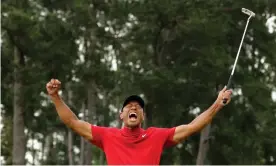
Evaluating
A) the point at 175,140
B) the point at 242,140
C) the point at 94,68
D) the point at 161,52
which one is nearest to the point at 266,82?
the point at 242,140

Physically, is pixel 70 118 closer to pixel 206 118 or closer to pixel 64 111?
pixel 64 111

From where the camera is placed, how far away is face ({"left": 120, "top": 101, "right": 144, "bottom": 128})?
211 inches

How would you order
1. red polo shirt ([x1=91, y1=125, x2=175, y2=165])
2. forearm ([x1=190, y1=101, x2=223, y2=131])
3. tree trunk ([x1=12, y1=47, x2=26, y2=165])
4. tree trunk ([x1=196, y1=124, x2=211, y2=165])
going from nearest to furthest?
red polo shirt ([x1=91, y1=125, x2=175, y2=165])
forearm ([x1=190, y1=101, x2=223, y2=131])
tree trunk ([x1=12, y1=47, x2=26, y2=165])
tree trunk ([x1=196, y1=124, x2=211, y2=165])

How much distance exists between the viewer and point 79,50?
33.4m

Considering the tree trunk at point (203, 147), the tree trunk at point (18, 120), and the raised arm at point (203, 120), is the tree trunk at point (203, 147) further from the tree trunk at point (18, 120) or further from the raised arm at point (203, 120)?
the raised arm at point (203, 120)

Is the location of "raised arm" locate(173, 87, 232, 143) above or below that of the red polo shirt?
above

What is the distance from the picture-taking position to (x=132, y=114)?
5.39 metres

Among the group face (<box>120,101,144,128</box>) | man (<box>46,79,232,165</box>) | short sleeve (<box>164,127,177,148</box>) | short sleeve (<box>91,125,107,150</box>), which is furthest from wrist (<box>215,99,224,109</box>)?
short sleeve (<box>91,125,107,150</box>)

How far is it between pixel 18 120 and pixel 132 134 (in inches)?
1032

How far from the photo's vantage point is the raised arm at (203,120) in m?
5.36

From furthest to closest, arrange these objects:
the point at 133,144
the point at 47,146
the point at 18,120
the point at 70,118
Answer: the point at 47,146 < the point at 18,120 < the point at 70,118 < the point at 133,144

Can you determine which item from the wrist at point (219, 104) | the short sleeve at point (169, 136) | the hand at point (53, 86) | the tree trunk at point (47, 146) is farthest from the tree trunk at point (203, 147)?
the hand at point (53, 86)

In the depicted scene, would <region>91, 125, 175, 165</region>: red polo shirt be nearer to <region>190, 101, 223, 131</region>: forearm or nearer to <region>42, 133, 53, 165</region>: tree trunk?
<region>190, 101, 223, 131</region>: forearm

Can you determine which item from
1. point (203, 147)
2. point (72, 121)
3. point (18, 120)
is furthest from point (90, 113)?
point (72, 121)
